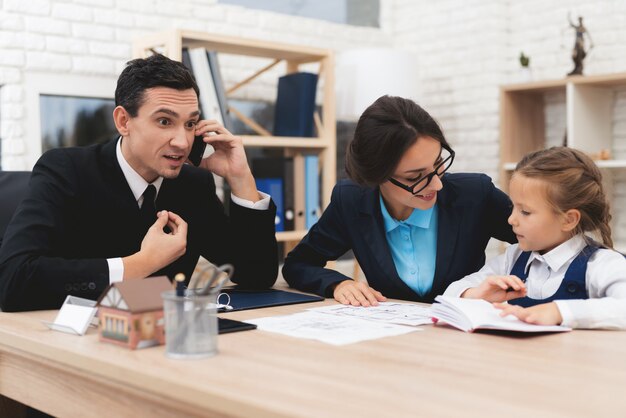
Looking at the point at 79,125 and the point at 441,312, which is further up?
the point at 79,125

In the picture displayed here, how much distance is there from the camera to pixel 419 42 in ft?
15.0

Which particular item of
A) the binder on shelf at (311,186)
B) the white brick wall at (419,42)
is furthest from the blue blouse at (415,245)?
the white brick wall at (419,42)

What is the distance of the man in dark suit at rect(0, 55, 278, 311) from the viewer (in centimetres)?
156

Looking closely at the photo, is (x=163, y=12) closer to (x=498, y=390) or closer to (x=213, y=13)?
(x=213, y=13)

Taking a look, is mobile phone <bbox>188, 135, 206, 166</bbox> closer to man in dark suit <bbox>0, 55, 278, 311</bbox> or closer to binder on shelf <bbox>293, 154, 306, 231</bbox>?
man in dark suit <bbox>0, 55, 278, 311</bbox>

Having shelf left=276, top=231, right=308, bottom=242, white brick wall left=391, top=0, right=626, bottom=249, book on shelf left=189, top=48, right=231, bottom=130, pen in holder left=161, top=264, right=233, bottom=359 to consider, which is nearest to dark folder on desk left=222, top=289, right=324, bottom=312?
pen in holder left=161, top=264, right=233, bottom=359

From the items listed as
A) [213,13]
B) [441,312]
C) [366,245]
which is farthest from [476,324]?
[213,13]

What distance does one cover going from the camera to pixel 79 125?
3281 millimetres

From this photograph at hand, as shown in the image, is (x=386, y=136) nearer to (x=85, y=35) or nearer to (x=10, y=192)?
(x=10, y=192)

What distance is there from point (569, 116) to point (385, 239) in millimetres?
2033

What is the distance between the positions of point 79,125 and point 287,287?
1702mm

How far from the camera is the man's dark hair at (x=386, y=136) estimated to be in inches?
70.5

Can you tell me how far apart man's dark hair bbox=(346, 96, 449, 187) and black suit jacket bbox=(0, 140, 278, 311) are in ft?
0.97

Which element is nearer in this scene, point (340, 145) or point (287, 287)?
point (287, 287)
